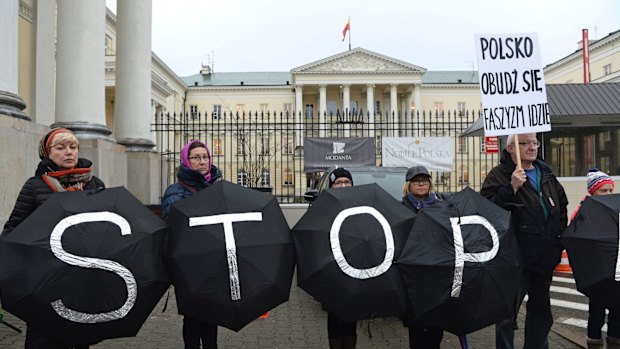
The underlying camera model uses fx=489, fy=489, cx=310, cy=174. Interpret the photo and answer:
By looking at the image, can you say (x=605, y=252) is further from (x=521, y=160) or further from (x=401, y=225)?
(x=401, y=225)

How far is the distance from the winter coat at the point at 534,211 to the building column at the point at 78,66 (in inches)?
329

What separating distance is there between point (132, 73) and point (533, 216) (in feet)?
41.1

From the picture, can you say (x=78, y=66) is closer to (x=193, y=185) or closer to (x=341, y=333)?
(x=193, y=185)

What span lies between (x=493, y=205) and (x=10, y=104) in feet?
21.8

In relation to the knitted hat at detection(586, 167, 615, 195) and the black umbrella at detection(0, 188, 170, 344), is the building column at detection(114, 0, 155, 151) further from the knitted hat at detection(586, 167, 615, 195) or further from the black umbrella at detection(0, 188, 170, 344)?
the knitted hat at detection(586, 167, 615, 195)

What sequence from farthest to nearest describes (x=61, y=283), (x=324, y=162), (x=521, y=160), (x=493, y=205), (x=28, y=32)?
1. (x=324, y=162)
2. (x=28, y=32)
3. (x=521, y=160)
4. (x=493, y=205)
5. (x=61, y=283)

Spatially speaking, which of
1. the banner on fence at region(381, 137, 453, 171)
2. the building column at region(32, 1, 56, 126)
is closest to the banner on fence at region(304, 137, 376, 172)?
the banner on fence at region(381, 137, 453, 171)

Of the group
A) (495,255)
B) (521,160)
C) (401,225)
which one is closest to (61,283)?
(401,225)

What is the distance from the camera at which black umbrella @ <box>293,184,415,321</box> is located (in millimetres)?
3477

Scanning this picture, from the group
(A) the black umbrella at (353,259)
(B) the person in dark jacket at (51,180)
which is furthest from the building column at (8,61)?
(A) the black umbrella at (353,259)

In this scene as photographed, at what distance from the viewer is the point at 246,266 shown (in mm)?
3383

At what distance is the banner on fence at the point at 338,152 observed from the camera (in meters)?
13.4

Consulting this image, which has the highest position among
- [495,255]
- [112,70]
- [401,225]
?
[112,70]

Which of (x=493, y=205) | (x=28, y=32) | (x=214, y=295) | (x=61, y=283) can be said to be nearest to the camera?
(x=61, y=283)
